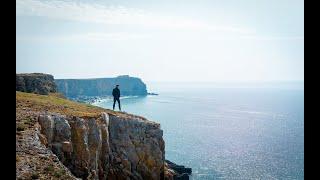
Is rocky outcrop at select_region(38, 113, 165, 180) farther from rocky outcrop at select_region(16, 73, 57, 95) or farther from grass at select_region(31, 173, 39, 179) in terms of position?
rocky outcrop at select_region(16, 73, 57, 95)

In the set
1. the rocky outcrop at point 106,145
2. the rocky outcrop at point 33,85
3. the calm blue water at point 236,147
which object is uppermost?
the rocky outcrop at point 33,85

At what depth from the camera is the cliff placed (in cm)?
A: 1897

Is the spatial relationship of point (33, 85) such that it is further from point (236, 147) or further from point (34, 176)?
point (236, 147)

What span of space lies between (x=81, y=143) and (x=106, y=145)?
739 cm

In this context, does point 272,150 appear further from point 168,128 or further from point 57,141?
point 57,141

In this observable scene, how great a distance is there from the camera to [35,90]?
57.6m

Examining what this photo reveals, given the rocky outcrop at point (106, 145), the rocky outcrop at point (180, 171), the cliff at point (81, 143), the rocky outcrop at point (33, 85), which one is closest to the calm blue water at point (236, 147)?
the rocky outcrop at point (180, 171)

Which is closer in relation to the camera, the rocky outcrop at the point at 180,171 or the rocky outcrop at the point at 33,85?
the rocky outcrop at the point at 33,85

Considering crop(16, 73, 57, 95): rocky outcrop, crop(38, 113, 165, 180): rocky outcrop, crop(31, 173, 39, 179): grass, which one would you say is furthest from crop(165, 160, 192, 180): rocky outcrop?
crop(31, 173, 39, 179): grass

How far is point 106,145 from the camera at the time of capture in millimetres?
38969

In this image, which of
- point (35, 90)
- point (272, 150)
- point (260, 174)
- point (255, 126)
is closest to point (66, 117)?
point (35, 90)

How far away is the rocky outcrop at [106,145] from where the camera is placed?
28.8 meters

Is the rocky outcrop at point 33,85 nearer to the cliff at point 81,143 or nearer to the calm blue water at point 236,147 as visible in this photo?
the cliff at point 81,143
